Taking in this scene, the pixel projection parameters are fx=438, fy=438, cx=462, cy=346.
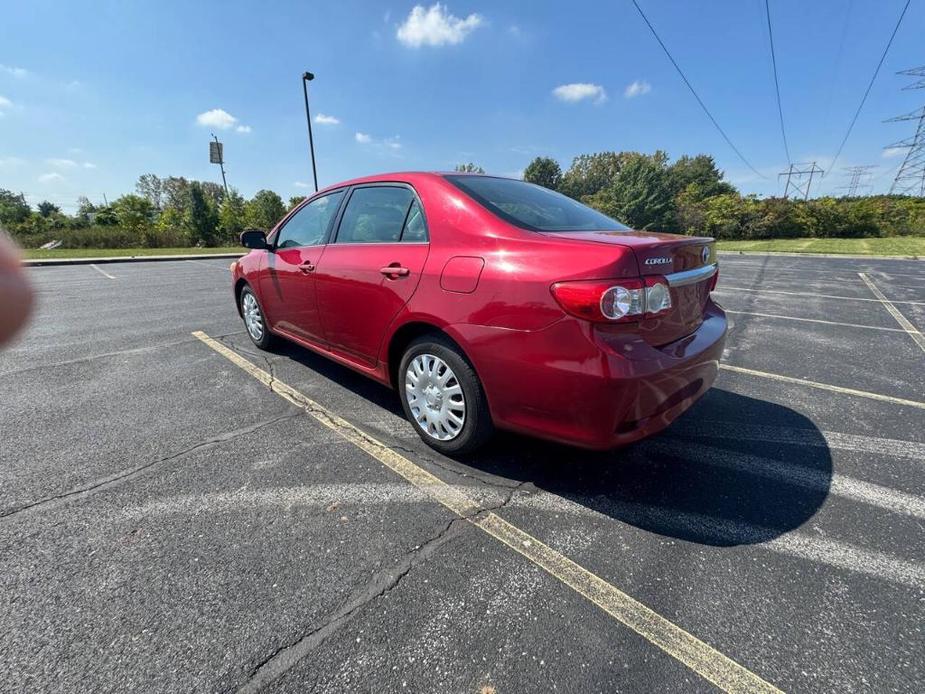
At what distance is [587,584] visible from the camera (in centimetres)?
178

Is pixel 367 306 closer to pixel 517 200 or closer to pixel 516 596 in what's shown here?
pixel 517 200

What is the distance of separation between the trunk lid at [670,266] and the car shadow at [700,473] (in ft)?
2.71

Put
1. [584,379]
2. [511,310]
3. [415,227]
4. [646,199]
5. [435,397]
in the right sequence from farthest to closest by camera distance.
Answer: [646,199], [415,227], [435,397], [511,310], [584,379]

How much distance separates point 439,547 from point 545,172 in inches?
3009

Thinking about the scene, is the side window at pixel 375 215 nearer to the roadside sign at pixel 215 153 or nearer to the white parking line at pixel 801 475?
the white parking line at pixel 801 475

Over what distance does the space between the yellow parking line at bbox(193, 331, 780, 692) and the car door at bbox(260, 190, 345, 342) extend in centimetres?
115

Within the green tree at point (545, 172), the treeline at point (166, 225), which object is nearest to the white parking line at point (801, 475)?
the treeline at point (166, 225)

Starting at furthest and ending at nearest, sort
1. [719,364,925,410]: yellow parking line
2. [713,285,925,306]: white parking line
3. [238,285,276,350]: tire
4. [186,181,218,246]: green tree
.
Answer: [186,181,218,246]: green tree → [713,285,925,306]: white parking line → [238,285,276,350]: tire → [719,364,925,410]: yellow parking line

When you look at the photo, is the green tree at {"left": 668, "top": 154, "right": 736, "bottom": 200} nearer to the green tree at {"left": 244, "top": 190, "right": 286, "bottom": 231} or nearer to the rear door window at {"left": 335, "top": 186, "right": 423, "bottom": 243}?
the green tree at {"left": 244, "top": 190, "right": 286, "bottom": 231}

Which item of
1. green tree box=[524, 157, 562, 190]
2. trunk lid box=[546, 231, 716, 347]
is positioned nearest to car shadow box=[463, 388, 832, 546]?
trunk lid box=[546, 231, 716, 347]

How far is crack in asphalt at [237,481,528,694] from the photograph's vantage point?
143cm

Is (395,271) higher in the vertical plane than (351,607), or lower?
higher

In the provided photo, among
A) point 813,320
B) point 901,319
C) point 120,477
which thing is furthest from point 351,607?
point 901,319

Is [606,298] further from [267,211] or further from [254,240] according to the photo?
[267,211]
